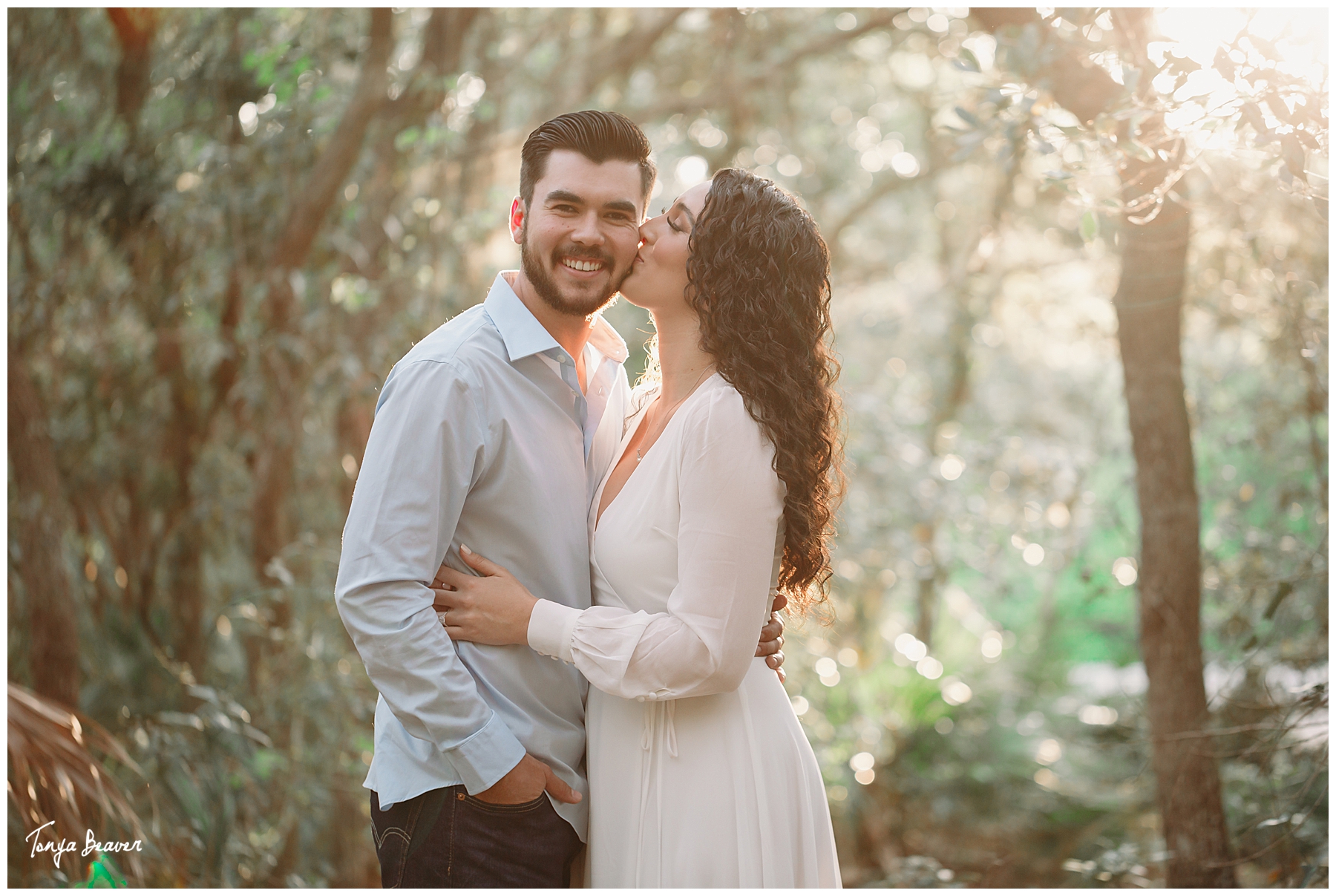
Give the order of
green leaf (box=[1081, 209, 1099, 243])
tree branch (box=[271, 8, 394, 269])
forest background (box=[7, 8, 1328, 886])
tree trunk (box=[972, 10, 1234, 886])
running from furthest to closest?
1. tree branch (box=[271, 8, 394, 269])
2. tree trunk (box=[972, 10, 1234, 886])
3. forest background (box=[7, 8, 1328, 886])
4. green leaf (box=[1081, 209, 1099, 243])

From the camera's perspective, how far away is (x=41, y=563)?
11.5 feet

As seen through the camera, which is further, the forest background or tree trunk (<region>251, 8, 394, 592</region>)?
tree trunk (<region>251, 8, 394, 592</region>)

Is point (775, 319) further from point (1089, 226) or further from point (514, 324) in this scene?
point (1089, 226)

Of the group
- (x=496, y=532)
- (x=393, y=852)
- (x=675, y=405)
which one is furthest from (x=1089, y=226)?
(x=393, y=852)

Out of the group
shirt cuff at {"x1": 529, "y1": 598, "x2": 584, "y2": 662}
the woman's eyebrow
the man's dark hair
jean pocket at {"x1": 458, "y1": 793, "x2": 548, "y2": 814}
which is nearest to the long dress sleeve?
shirt cuff at {"x1": 529, "y1": 598, "x2": 584, "y2": 662}

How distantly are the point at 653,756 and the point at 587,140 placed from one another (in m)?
1.22

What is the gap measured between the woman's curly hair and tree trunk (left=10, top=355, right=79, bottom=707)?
2.88 meters

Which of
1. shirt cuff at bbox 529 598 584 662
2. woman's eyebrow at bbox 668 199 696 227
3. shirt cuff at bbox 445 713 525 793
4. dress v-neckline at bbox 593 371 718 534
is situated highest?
woman's eyebrow at bbox 668 199 696 227

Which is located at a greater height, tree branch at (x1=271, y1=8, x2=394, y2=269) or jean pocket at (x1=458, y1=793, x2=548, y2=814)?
tree branch at (x1=271, y1=8, x2=394, y2=269)

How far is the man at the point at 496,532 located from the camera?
5.36 feet

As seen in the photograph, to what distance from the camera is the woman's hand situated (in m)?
1.71

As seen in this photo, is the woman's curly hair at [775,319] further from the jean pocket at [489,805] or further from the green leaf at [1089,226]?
the green leaf at [1089,226]
